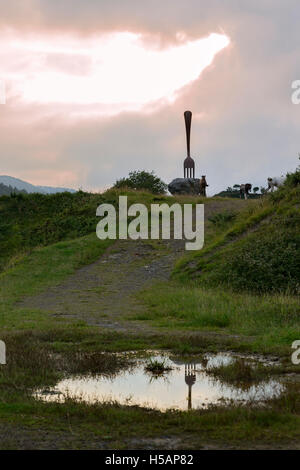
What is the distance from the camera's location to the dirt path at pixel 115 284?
15.2 meters

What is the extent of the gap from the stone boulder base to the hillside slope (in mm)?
13096

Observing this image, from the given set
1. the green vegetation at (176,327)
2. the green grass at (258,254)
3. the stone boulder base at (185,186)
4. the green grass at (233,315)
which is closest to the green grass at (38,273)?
the green vegetation at (176,327)

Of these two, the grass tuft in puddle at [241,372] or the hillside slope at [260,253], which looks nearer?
the grass tuft in puddle at [241,372]

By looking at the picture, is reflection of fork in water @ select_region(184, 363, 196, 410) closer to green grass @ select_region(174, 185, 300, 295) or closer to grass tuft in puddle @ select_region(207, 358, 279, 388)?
grass tuft in puddle @ select_region(207, 358, 279, 388)

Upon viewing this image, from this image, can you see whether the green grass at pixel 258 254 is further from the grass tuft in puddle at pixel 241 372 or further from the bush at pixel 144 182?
the bush at pixel 144 182

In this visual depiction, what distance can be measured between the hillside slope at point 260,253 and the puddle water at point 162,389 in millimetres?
8595

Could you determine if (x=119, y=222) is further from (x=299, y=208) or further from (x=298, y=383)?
(x=298, y=383)

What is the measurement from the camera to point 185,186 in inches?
1564

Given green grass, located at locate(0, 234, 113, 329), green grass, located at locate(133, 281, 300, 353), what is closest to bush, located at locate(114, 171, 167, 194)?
green grass, located at locate(0, 234, 113, 329)

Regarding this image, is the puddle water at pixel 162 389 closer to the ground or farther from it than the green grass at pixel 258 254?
closer to the ground

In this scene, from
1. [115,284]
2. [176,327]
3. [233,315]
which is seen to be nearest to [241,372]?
[176,327]

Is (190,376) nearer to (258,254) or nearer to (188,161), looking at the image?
(258,254)

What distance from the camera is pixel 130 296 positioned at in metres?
18.7

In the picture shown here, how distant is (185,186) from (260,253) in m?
20.5
